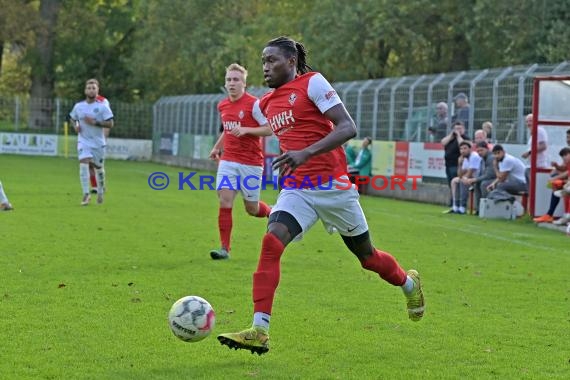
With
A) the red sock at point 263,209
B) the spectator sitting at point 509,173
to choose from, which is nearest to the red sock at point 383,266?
the red sock at point 263,209

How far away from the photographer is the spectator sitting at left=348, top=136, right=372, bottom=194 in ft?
96.3

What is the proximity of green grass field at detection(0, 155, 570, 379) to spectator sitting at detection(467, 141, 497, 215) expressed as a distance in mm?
4279

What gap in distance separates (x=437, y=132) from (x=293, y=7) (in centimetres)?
2969

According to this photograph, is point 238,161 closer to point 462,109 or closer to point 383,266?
point 383,266

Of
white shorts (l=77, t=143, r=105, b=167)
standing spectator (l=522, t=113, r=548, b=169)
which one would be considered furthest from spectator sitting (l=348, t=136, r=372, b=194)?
white shorts (l=77, t=143, r=105, b=167)

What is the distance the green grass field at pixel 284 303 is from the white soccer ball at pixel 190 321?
5.3 inches

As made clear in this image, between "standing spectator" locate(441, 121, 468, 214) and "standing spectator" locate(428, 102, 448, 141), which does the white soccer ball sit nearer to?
"standing spectator" locate(441, 121, 468, 214)

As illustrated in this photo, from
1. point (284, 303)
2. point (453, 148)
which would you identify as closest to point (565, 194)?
point (453, 148)

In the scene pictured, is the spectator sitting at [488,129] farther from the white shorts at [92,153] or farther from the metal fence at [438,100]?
the white shorts at [92,153]

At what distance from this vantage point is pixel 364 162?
29625mm

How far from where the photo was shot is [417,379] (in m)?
6.48

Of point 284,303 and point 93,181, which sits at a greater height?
point 93,181

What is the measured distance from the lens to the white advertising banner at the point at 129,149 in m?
50.5

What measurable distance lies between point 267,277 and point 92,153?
543 inches
